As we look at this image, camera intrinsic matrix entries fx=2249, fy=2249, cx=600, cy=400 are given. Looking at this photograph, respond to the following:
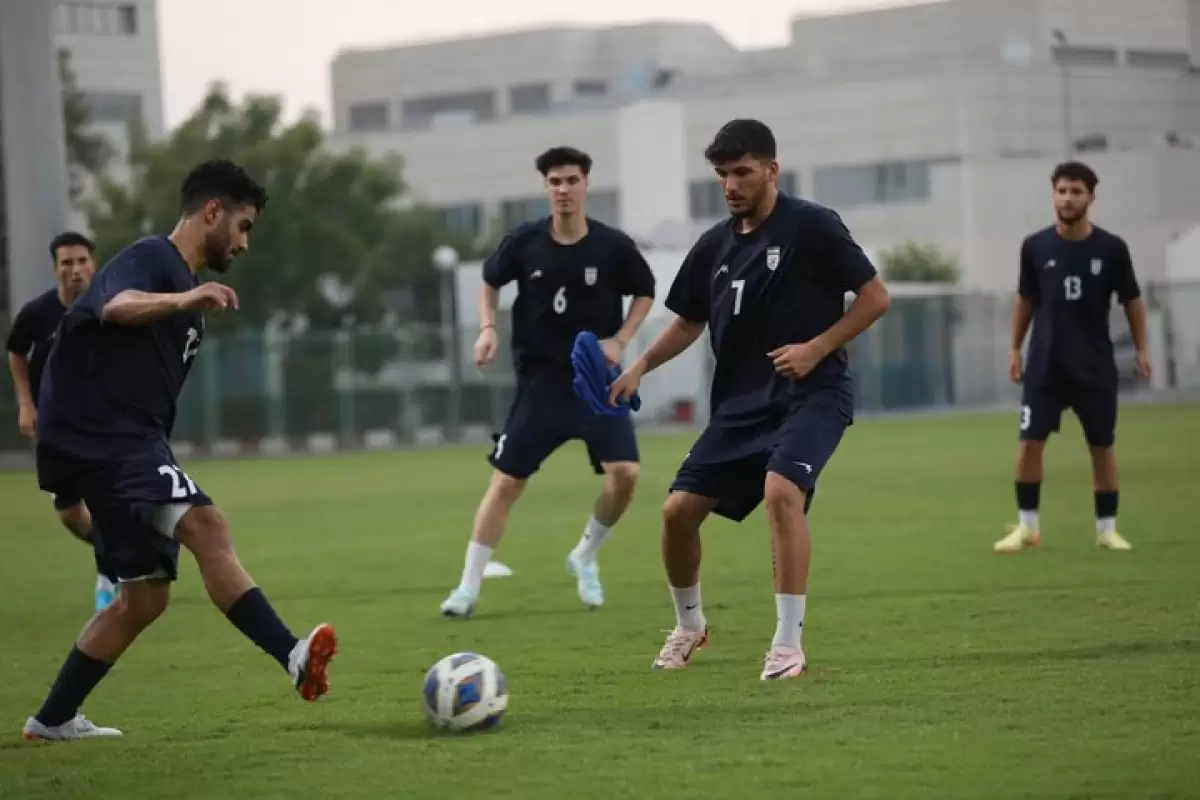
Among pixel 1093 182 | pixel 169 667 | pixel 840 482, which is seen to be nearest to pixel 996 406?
pixel 840 482

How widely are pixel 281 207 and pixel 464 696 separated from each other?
52.3m

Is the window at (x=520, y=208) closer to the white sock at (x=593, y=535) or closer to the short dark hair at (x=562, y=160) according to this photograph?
the white sock at (x=593, y=535)

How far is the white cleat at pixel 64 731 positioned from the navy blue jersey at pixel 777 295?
2.91m

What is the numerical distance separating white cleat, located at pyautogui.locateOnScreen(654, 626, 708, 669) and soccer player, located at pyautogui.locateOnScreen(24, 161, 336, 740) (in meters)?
2.14

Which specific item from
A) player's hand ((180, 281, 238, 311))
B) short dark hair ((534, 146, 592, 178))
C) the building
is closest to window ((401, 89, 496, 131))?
the building

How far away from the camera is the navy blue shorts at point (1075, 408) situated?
15250 mm

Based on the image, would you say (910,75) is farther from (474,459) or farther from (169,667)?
(169,667)

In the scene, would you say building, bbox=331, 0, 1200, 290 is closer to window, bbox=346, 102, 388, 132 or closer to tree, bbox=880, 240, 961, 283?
tree, bbox=880, 240, 961, 283

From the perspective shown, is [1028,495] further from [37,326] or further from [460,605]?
[37,326]

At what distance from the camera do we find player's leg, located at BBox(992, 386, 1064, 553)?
50.3 ft

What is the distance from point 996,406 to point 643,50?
44.7 metres

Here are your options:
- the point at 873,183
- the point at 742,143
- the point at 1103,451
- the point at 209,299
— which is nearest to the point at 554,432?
the point at 742,143

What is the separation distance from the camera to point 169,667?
36.9 feet

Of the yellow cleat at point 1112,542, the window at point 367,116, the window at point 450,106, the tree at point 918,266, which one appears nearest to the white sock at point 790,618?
the yellow cleat at point 1112,542
